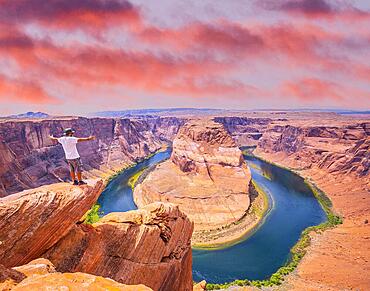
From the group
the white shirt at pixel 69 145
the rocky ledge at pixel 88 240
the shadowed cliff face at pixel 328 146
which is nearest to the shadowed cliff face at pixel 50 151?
the rocky ledge at pixel 88 240

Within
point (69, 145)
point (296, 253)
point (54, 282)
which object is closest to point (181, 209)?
point (296, 253)

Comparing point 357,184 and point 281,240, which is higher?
point 357,184

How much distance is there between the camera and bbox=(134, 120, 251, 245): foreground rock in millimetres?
84062

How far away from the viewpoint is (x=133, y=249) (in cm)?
2056

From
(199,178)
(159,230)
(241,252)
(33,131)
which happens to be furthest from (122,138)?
(159,230)

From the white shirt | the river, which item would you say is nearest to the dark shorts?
the white shirt

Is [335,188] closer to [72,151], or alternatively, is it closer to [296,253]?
[296,253]

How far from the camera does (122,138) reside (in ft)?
594

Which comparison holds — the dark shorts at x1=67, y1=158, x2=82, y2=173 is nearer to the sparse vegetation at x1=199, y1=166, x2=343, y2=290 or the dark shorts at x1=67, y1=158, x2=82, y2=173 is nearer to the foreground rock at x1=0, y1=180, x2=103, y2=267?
the foreground rock at x1=0, y1=180, x2=103, y2=267

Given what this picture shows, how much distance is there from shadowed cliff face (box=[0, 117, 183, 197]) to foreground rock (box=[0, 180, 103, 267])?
224 ft

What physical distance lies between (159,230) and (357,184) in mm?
114294

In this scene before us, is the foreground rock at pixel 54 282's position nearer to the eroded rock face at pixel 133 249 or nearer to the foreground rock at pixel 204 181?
the eroded rock face at pixel 133 249

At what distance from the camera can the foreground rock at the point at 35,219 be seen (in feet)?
45.5

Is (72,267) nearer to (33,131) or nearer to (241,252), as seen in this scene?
(241,252)
